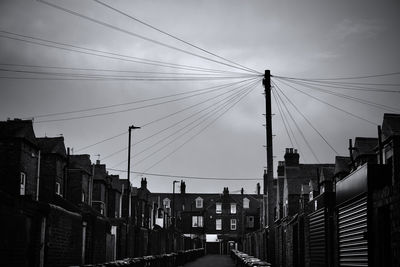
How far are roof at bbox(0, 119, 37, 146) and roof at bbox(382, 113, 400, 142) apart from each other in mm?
18457

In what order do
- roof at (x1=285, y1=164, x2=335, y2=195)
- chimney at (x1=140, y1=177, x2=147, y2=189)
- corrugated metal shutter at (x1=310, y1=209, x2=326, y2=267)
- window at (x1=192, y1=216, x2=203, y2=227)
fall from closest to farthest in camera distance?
corrugated metal shutter at (x1=310, y1=209, x2=326, y2=267) < roof at (x1=285, y1=164, x2=335, y2=195) < chimney at (x1=140, y1=177, x2=147, y2=189) < window at (x1=192, y1=216, x2=203, y2=227)

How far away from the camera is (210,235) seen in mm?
100375

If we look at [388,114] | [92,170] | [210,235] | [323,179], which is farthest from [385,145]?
[210,235]

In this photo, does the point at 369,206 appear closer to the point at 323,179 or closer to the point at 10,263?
the point at 10,263

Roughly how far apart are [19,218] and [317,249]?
A: 11.0 m

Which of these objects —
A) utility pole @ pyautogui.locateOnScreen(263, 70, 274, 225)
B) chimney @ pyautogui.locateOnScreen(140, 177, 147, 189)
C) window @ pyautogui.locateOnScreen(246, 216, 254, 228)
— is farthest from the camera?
window @ pyautogui.locateOnScreen(246, 216, 254, 228)

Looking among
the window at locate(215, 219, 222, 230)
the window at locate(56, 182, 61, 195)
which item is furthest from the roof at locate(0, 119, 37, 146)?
the window at locate(215, 219, 222, 230)

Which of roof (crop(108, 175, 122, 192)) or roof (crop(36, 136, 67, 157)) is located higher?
roof (crop(36, 136, 67, 157))

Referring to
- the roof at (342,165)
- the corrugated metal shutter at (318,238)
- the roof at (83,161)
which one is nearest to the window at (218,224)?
the roof at (83,161)

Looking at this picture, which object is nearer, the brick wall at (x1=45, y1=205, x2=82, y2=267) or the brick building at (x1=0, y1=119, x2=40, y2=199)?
the brick wall at (x1=45, y1=205, x2=82, y2=267)

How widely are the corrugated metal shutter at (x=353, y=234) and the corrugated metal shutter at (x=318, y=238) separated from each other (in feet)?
11.6

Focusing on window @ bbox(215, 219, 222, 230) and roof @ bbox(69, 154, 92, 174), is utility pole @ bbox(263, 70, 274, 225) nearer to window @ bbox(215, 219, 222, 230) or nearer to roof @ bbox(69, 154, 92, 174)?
roof @ bbox(69, 154, 92, 174)

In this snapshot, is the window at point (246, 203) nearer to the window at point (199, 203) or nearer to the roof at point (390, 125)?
the window at point (199, 203)

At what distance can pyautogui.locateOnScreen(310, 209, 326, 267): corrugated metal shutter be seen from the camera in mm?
17272
